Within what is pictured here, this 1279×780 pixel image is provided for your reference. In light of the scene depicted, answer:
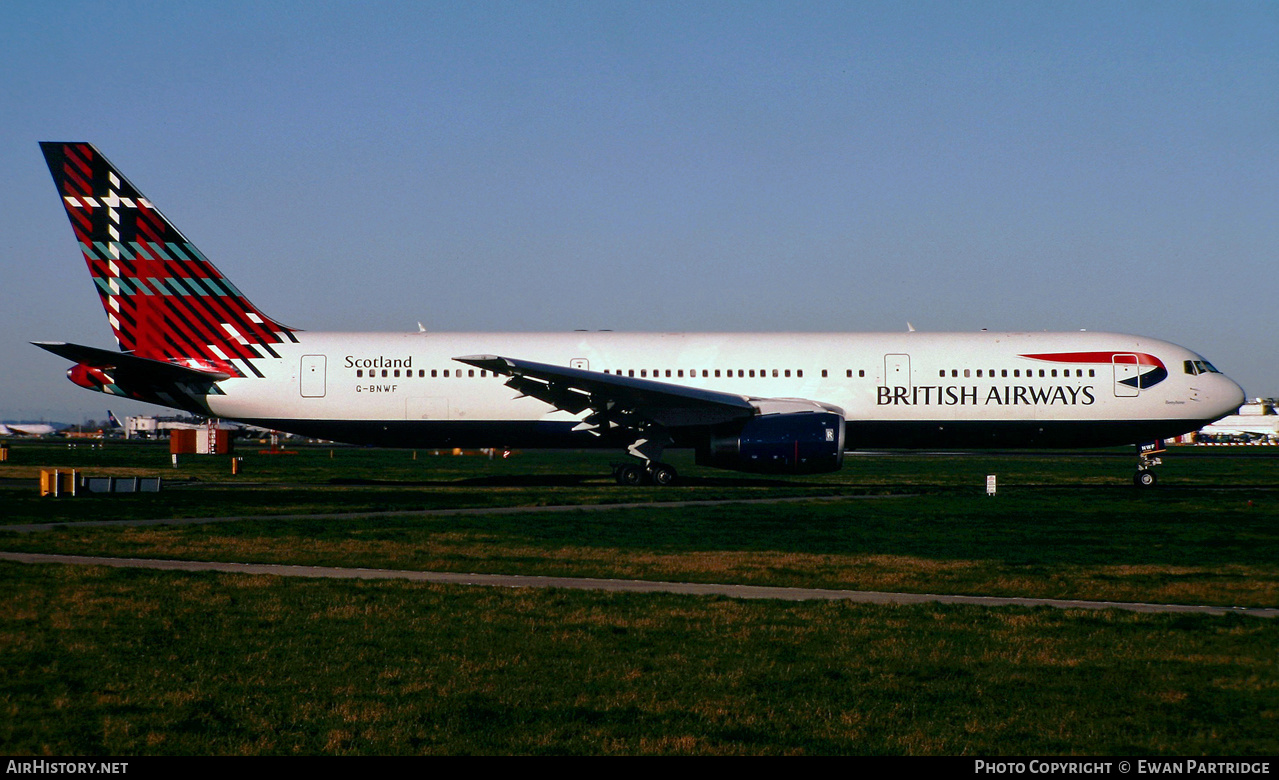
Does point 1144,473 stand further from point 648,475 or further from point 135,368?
point 135,368

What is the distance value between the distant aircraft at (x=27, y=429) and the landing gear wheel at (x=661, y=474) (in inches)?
6073

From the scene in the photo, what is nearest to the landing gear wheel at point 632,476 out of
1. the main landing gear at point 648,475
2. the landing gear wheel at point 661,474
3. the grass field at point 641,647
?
the main landing gear at point 648,475

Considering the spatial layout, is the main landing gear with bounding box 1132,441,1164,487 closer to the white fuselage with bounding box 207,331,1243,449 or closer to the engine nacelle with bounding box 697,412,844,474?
the white fuselage with bounding box 207,331,1243,449

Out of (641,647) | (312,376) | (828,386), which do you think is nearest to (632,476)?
(828,386)

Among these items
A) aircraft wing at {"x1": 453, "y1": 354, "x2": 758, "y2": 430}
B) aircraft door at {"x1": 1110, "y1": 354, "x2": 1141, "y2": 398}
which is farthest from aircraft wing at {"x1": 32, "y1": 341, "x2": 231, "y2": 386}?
aircraft door at {"x1": 1110, "y1": 354, "x2": 1141, "y2": 398}

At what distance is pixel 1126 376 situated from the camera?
34.4m

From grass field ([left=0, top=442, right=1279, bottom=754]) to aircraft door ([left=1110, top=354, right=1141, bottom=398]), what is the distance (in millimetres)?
13103

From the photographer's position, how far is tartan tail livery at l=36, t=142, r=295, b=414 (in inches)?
1318

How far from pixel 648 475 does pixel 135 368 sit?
15.0m

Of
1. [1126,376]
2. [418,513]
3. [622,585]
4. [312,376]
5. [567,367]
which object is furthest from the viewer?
[1126,376]

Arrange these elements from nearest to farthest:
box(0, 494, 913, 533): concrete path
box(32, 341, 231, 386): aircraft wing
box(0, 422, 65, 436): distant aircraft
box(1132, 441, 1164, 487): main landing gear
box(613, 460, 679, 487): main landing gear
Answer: box(0, 494, 913, 533): concrete path < box(32, 341, 231, 386): aircraft wing < box(1132, 441, 1164, 487): main landing gear < box(613, 460, 679, 487): main landing gear < box(0, 422, 65, 436): distant aircraft

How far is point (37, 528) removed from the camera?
66.4 feet

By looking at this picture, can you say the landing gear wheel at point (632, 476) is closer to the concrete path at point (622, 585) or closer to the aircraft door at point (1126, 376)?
the aircraft door at point (1126, 376)

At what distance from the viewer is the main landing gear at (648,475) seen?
1342 inches
